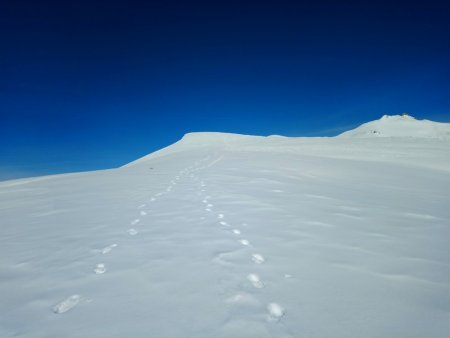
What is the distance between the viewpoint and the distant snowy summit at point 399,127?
464 ft

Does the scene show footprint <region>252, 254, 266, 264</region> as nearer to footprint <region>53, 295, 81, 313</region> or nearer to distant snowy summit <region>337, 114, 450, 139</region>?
footprint <region>53, 295, 81, 313</region>

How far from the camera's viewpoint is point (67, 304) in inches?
115

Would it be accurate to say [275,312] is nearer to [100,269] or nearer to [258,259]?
[258,259]

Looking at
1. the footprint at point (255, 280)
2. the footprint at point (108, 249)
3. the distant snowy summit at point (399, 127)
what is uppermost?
the distant snowy summit at point (399, 127)

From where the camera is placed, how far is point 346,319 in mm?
2559

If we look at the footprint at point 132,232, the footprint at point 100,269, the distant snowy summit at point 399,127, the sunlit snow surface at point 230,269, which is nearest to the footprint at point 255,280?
the sunlit snow surface at point 230,269

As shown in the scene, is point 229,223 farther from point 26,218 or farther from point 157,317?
point 26,218

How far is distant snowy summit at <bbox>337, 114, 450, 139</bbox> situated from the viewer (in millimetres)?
141375

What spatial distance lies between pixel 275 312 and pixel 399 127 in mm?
180678

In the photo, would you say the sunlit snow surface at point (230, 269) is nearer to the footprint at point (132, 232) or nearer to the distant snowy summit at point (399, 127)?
the footprint at point (132, 232)

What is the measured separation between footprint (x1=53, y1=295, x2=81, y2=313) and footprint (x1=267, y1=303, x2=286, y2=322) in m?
1.85

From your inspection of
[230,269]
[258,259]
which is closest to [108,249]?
[230,269]

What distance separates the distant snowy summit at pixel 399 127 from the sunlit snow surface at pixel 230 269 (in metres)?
155

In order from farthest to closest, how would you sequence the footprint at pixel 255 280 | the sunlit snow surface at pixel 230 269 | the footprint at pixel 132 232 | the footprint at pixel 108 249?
1. the footprint at pixel 132 232
2. the footprint at pixel 108 249
3. the footprint at pixel 255 280
4. the sunlit snow surface at pixel 230 269
